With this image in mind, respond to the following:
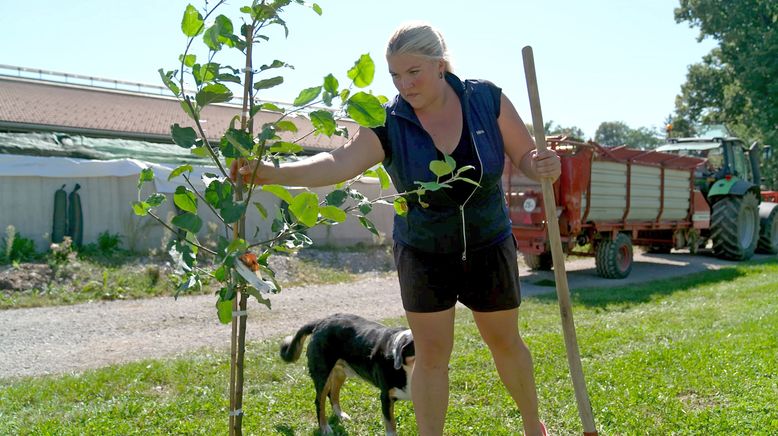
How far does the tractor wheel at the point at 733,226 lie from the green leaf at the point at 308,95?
1493 cm

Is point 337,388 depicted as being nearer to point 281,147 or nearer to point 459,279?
point 459,279

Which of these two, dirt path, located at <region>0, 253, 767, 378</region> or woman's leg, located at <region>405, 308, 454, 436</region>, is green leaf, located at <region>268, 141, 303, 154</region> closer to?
woman's leg, located at <region>405, 308, 454, 436</region>

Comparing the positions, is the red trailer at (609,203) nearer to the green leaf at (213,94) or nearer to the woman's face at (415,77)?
the woman's face at (415,77)

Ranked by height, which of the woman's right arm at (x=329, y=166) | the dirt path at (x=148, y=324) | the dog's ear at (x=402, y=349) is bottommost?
the dirt path at (x=148, y=324)

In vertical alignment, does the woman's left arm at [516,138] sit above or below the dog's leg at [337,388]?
above

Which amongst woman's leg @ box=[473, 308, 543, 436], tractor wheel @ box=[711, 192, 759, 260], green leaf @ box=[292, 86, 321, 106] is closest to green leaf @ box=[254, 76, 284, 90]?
green leaf @ box=[292, 86, 321, 106]

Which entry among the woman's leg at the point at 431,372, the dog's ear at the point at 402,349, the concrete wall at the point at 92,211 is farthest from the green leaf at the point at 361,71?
the concrete wall at the point at 92,211

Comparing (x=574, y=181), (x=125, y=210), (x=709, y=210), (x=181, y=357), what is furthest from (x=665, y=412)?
(x=709, y=210)

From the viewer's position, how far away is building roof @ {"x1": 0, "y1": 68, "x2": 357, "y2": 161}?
16594mm

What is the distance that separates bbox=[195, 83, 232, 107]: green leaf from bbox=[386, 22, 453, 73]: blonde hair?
86 cm

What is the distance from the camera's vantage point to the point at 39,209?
485 inches

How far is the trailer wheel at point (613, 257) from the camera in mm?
11906

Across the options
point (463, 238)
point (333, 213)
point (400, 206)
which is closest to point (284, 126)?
point (333, 213)

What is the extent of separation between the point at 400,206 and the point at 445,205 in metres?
0.22
